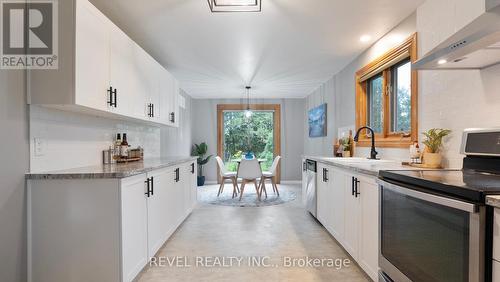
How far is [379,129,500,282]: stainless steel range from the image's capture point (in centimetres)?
100

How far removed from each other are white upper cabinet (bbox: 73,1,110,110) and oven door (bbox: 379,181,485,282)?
78.8 inches

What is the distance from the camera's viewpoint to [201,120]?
755cm

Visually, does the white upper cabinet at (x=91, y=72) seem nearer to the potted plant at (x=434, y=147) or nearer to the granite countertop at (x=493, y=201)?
the granite countertop at (x=493, y=201)

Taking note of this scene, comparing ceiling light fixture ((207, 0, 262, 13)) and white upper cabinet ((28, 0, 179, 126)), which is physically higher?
ceiling light fixture ((207, 0, 262, 13))

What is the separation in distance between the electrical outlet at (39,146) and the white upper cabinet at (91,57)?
1.29 ft

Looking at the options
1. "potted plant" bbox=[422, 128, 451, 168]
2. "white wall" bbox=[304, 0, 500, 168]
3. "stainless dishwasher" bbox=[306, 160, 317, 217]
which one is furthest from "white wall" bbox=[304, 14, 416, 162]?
"stainless dishwasher" bbox=[306, 160, 317, 217]

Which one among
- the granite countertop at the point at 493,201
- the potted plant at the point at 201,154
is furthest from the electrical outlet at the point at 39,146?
the potted plant at the point at 201,154

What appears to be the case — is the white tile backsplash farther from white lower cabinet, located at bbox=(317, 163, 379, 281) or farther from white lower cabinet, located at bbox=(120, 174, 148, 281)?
white lower cabinet, located at bbox=(317, 163, 379, 281)

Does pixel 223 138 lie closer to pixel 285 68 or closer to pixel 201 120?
pixel 201 120

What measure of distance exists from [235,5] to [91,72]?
49.6 inches

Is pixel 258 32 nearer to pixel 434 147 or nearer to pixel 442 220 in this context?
pixel 434 147

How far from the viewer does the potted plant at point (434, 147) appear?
2.12m

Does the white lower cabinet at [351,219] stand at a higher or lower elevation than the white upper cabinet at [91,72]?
lower

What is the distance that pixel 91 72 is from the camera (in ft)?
6.66
